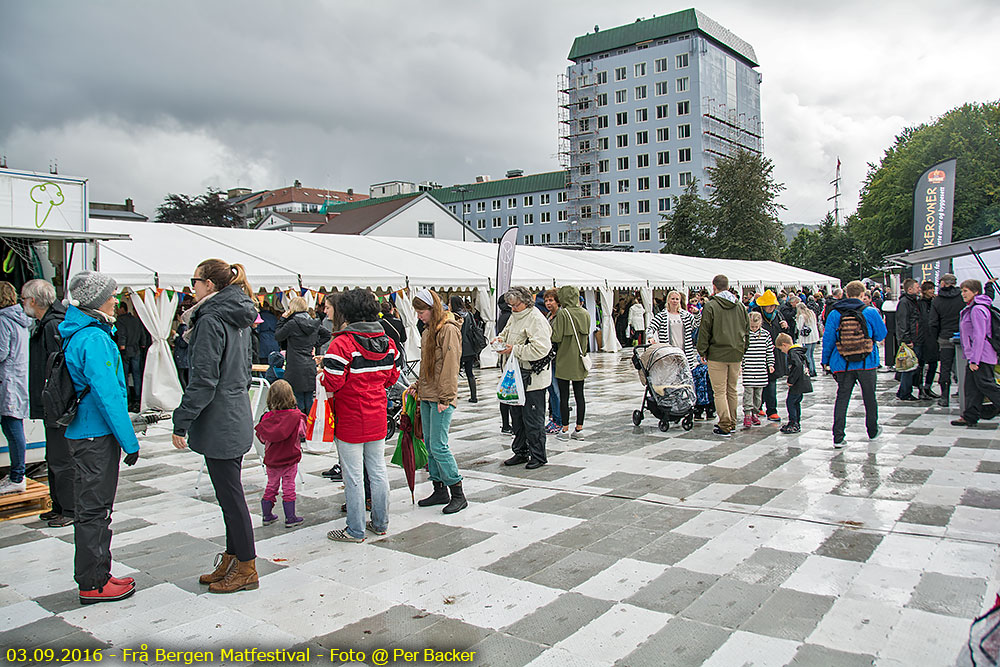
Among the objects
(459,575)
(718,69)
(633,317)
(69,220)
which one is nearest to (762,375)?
(459,575)

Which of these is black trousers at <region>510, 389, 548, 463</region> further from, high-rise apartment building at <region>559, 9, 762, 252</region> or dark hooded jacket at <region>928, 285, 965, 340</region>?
high-rise apartment building at <region>559, 9, 762, 252</region>

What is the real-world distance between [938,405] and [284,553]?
921 cm

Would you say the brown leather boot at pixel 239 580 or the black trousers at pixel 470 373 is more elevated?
the black trousers at pixel 470 373

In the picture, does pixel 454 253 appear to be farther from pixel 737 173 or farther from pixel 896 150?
pixel 896 150

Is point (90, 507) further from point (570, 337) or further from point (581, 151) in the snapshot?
point (581, 151)

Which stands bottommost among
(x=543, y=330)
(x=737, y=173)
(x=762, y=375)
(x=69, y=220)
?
(x=762, y=375)

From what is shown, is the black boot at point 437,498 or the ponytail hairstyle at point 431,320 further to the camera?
the black boot at point 437,498

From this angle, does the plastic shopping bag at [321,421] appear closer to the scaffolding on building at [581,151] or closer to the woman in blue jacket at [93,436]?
the woman in blue jacket at [93,436]

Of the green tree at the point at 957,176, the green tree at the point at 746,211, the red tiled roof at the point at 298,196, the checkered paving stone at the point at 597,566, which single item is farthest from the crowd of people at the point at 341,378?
the red tiled roof at the point at 298,196

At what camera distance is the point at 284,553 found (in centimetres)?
449

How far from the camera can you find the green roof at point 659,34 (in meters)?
62.0

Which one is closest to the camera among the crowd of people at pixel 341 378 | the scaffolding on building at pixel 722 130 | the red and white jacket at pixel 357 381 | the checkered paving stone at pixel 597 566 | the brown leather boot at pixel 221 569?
the checkered paving stone at pixel 597 566

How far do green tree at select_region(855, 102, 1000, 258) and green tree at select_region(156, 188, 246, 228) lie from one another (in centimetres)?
3924

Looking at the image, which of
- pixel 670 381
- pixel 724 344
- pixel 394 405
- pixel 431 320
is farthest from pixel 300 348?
pixel 724 344
